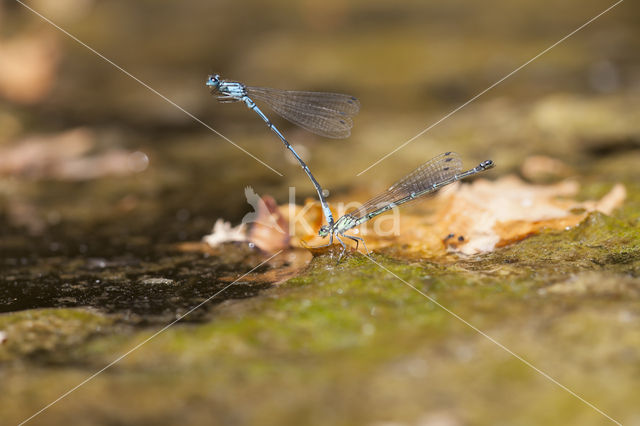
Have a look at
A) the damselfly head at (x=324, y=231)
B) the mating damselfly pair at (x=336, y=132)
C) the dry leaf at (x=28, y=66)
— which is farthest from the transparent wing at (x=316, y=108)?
the dry leaf at (x=28, y=66)

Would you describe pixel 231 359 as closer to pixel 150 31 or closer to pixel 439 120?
pixel 439 120

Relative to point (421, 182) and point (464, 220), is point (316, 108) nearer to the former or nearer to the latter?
point (421, 182)

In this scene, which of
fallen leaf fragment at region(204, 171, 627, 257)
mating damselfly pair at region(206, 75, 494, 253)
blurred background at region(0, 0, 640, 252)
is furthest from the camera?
blurred background at region(0, 0, 640, 252)

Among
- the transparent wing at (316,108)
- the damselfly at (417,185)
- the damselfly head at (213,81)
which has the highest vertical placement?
the damselfly head at (213,81)

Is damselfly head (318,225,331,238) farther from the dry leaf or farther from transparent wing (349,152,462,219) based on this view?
the dry leaf

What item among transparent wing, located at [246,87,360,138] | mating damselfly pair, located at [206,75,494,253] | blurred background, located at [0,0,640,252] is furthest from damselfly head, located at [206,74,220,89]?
blurred background, located at [0,0,640,252]

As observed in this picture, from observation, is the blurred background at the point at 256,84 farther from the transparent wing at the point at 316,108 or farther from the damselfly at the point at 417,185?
the damselfly at the point at 417,185

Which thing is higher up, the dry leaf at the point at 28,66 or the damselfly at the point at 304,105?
the dry leaf at the point at 28,66

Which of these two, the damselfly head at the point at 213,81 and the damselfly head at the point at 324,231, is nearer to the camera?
the damselfly head at the point at 324,231
